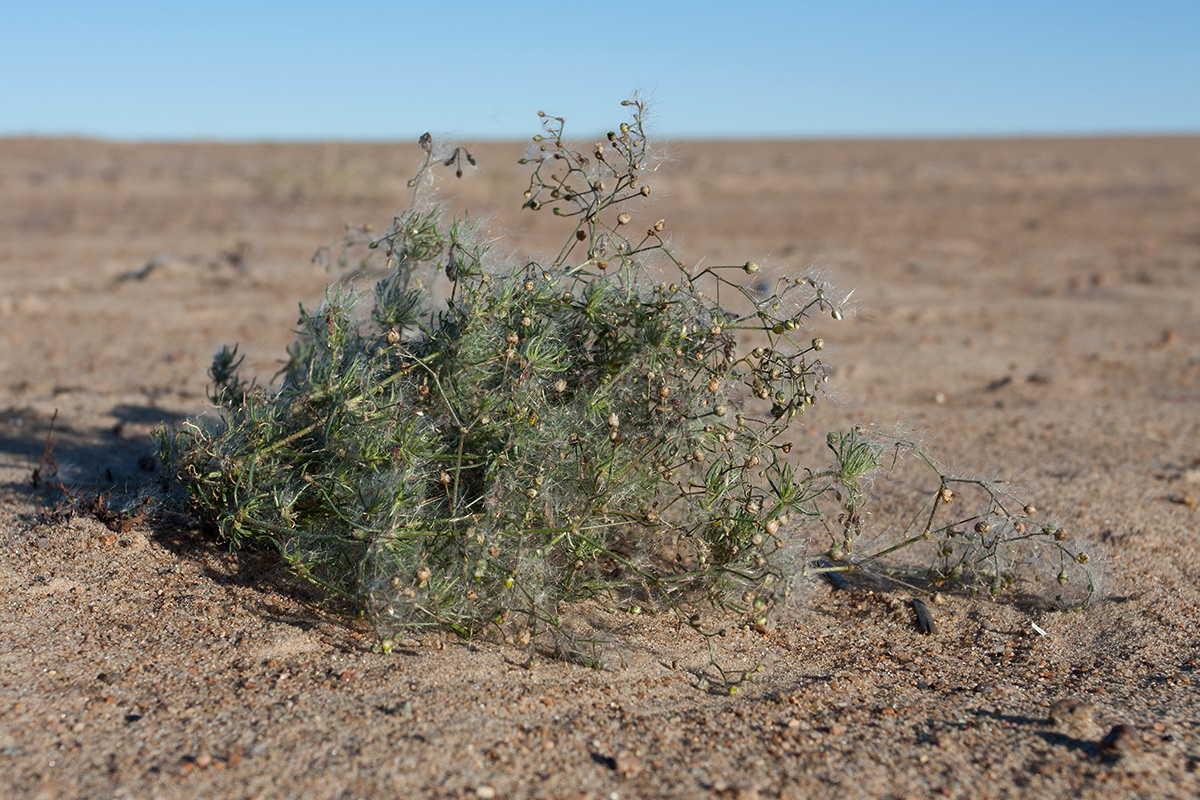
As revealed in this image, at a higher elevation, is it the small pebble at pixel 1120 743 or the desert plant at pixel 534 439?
the desert plant at pixel 534 439

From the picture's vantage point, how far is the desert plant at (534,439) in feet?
8.54

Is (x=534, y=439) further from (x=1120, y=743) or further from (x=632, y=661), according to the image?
(x=1120, y=743)

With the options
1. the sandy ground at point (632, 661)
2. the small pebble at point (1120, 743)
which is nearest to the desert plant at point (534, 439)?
the sandy ground at point (632, 661)

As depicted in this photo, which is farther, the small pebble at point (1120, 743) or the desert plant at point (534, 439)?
the desert plant at point (534, 439)

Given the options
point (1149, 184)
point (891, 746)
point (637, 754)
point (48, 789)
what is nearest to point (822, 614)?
point (891, 746)

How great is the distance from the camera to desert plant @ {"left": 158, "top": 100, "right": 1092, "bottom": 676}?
2.60 meters

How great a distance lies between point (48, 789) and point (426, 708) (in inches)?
31.5

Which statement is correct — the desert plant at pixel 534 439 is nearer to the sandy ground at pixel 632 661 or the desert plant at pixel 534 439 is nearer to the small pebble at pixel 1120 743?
the sandy ground at pixel 632 661

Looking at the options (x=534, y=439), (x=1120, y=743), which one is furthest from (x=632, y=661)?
(x=1120, y=743)

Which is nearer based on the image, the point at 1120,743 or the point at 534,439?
the point at 1120,743

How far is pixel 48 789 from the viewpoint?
201 centimetres

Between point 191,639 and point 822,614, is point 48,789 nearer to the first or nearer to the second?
point 191,639

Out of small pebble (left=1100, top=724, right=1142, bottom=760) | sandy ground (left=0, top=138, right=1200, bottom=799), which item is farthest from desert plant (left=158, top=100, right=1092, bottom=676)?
small pebble (left=1100, top=724, right=1142, bottom=760)

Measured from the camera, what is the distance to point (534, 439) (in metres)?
2.61
